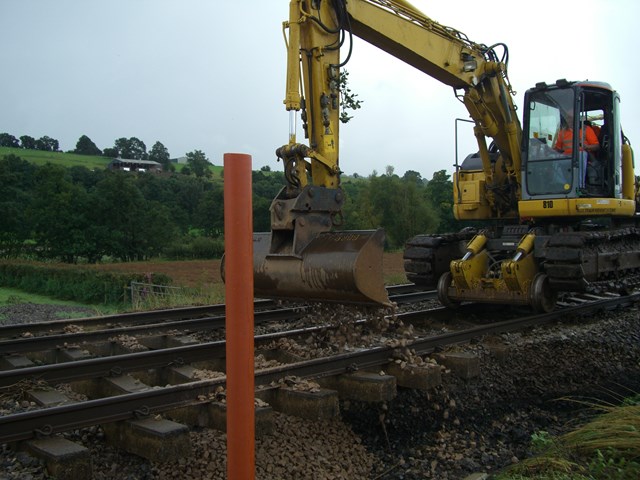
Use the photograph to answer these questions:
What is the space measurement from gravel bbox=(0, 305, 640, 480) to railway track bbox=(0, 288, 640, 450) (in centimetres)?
22

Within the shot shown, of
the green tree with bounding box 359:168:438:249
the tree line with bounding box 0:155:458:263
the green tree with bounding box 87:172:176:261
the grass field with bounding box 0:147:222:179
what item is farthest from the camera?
the grass field with bounding box 0:147:222:179

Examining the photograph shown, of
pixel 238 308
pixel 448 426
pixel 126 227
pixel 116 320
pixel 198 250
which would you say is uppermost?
pixel 126 227

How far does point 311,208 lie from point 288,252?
0.48 metres

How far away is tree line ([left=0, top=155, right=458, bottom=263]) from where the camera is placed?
40312mm

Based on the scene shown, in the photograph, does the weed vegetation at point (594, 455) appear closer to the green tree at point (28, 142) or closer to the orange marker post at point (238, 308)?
the orange marker post at point (238, 308)

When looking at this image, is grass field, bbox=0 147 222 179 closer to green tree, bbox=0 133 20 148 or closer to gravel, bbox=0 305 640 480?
green tree, bbox=0 133 20 148

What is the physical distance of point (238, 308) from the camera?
2.06m

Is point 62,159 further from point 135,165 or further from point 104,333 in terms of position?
point 104,333

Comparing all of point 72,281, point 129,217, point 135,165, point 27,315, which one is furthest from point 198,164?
point 27,315

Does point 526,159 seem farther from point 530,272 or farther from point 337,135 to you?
point 337,135

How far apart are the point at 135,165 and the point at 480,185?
7533 centimetres

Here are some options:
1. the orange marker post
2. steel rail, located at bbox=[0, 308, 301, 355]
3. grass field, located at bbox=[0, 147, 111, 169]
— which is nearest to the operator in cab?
steel rail, located at bbox=[0, 308, 301, 355]

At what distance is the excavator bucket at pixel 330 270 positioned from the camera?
17.3 ft

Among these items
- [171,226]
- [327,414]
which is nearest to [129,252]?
[171,226]
